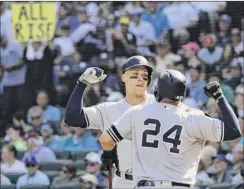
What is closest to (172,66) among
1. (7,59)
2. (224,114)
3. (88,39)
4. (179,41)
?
(179,41)

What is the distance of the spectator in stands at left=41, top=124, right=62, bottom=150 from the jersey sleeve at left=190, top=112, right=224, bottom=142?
6.16m

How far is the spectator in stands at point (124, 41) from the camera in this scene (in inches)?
444

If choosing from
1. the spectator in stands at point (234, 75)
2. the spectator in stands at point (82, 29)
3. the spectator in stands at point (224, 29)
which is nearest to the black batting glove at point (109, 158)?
the spectator in stands at point (234, 75)

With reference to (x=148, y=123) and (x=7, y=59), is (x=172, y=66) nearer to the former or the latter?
(x=7, y=59)

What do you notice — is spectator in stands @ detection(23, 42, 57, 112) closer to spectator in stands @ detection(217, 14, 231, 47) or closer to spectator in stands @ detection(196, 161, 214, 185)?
spectator in stands @ detection(217, 14, 231, 47)

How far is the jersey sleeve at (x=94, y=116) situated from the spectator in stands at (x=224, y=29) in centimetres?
563

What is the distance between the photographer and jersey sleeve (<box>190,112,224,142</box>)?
434cm

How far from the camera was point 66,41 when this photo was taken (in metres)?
11.6

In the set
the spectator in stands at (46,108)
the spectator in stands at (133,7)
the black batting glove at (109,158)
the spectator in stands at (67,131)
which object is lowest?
the spectator in stands at (67,131)

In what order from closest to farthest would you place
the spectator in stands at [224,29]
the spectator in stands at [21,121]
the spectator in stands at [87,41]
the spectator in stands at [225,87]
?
the spectator in stands at [225,87]
the spectator in stands at [224,29]
the spectator in stands at [21,121]
the spectator in stands at [87,41]

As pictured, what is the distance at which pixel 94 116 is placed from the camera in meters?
5.46

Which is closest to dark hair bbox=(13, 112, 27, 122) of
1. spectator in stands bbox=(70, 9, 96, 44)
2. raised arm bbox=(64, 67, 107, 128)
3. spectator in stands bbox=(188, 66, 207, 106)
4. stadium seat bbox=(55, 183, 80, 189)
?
spectator in stands bbox=(70, 9, 96, 44)

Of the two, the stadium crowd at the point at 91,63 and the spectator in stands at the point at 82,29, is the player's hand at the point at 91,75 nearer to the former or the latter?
the stadium crowd at the point at 91,63

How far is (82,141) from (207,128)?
600 cm
